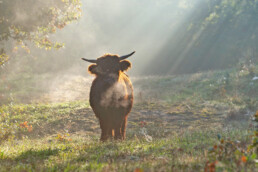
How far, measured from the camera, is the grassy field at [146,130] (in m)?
4.51

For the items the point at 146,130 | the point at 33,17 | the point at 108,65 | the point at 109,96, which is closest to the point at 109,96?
the point at 109,96

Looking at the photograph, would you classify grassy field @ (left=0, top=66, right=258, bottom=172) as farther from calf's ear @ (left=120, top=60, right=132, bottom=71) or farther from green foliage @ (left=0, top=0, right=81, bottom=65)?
green foliage @ (left=0, top=0, right=81, bottom=65)

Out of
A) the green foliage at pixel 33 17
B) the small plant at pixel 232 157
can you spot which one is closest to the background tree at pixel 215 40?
the green foliage at pixel 33 17

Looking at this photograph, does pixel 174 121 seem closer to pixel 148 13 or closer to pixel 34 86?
pixel 34 86

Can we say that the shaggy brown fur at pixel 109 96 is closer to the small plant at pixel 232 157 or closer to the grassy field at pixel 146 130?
the grassy field at pixel 146 130

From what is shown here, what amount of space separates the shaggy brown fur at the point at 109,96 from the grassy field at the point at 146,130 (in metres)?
0.67

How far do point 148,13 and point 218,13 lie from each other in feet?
51.7

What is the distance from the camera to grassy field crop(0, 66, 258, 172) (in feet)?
14.8

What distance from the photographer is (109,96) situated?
798cm

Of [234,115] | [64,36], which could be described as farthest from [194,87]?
[64,36]

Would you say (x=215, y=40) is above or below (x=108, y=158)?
above

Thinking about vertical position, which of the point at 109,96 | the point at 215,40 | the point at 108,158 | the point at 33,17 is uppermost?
the point at 215,40

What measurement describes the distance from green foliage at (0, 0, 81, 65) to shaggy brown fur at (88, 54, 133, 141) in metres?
4.02

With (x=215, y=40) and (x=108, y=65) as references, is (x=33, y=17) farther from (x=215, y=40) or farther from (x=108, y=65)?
(x=215, y=40)
